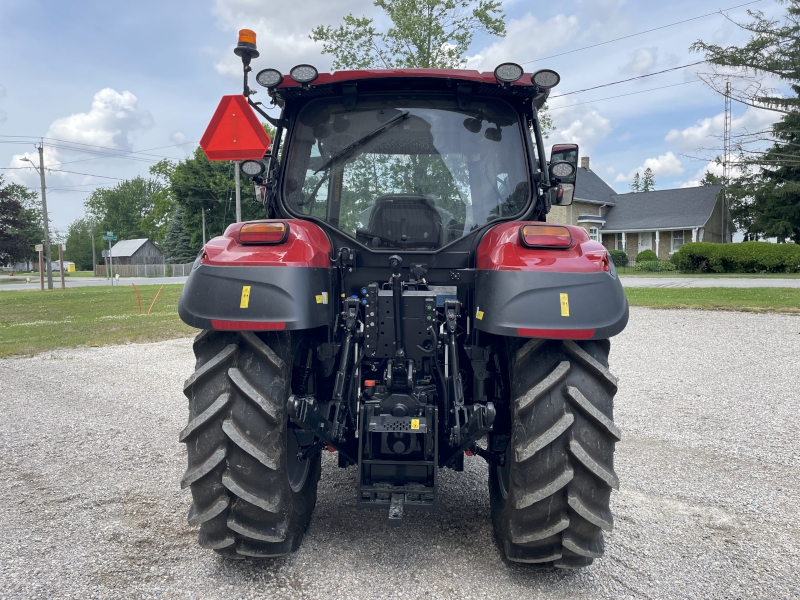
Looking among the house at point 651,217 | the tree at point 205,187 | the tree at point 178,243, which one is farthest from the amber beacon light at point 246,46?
the tree at point 178,243

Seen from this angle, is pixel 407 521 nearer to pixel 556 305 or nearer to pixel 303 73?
pixel 556 305

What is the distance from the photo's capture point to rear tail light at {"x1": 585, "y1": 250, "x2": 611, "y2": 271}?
2.51 meters

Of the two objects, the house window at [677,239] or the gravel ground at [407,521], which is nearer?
the gravel ground at [407,521]

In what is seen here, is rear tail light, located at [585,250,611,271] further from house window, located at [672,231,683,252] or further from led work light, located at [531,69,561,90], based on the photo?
house window, located at [672,231,683,252]

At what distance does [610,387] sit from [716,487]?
2.03 m

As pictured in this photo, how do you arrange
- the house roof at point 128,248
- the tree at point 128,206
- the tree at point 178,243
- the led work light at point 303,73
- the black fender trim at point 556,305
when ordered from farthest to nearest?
1. the tree at point 128,206
2. the house roof at point 128,248
3. the tree at point 178,243
4. the led work light at point 303,73
5. the black fender trim at point 556,305

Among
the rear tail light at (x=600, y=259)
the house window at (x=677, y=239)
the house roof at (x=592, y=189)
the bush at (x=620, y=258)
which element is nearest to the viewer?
the rear tail light at (x=600, y=259)

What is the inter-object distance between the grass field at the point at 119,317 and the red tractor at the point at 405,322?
348 inches

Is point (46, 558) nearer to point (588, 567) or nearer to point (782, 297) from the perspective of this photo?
point (588, 567)

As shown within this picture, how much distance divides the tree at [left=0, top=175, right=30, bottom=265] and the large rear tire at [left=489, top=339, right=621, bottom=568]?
173 feet

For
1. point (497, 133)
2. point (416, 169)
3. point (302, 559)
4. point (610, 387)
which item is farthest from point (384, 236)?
point (302, 559)

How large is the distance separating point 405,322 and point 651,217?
45.3m

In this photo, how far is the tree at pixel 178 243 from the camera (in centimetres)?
6456

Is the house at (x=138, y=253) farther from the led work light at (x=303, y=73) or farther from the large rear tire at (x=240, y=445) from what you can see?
the large rear tire at (x=240, y=445)
